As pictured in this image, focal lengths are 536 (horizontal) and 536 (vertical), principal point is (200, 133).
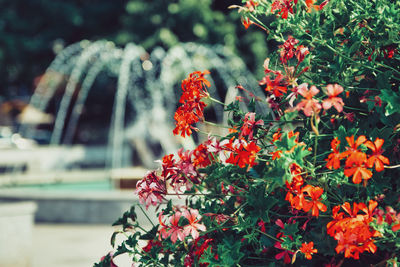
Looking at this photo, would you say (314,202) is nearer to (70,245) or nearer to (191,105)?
(191,105)

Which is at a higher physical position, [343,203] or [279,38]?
[279,38]

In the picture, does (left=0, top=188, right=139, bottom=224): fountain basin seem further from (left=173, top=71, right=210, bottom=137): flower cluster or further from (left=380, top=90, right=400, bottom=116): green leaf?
(left=380, top=90, right=400, bottom=116): green leaf

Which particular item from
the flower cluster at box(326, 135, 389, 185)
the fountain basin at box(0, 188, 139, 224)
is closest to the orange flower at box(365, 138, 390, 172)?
the flower cluster at box(326, 135, 389, 185)

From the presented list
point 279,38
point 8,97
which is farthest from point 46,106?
point 279,38

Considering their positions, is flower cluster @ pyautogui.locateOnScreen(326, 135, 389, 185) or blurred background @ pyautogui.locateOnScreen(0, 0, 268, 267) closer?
flower cluster @ pyautogui.locateOnScreen(326, 135, 389, 185)

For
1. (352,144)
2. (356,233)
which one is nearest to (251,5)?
(352,144)

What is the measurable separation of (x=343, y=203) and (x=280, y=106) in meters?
0.39

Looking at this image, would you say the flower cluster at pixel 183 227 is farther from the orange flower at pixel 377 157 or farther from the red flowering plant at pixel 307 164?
the orange flower at pixel 377 157

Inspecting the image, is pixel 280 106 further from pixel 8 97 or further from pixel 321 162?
pixel 8 97

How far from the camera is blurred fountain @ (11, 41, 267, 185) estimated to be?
16.3m

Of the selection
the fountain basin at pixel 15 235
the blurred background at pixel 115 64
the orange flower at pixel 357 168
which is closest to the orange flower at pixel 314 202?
the orange flower at pixel 357 168

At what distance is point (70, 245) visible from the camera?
6.41 meters

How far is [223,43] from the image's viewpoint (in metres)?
18.9

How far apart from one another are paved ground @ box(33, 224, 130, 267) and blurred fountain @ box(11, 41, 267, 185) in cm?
557
